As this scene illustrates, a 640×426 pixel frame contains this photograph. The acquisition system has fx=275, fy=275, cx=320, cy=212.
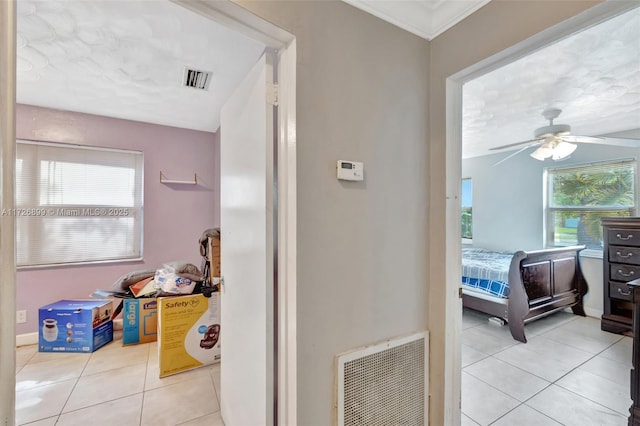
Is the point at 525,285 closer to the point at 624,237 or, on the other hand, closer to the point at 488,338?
the point at 488,338

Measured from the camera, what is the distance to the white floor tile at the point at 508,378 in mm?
2076

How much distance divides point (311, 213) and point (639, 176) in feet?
14.7

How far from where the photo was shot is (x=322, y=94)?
Result: 1.18 meters

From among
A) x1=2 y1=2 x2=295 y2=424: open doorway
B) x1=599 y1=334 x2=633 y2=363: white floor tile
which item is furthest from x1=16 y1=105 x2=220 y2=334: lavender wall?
x1=599 y1=334 x2=633 y2=363: white floor tile

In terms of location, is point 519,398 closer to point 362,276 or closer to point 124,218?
point 362,276

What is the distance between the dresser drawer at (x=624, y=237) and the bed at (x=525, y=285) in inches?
16.2

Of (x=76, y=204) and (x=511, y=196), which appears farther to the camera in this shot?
(x=511, y=196)

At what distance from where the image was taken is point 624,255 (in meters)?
3.07

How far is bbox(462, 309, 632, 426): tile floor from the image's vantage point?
183cm

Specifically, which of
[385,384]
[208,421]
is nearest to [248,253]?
[385,384]

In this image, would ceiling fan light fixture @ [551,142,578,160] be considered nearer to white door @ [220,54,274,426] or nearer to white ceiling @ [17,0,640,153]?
white ceiling @ [17,0,640,153]

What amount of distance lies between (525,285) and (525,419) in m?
1.55

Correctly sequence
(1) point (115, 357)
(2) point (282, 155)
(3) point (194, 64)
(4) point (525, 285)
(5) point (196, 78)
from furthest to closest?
1. (4) point (525, 285)
2. (1) point (115, 357)
3. (5) point (196, 78)
4. (3) point (194, 64)
5. (2) point (282, 155)

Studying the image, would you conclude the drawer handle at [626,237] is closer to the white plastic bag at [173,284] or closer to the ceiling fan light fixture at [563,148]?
the ceiling fan light fixture at [563,148]
